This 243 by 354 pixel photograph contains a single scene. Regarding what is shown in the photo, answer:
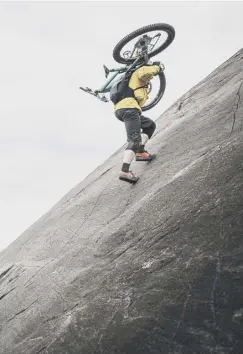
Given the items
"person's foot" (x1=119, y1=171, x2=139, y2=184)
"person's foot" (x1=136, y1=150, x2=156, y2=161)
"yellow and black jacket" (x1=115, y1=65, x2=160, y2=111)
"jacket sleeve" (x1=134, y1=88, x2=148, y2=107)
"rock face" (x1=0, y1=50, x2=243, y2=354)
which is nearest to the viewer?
"rock face" (x1=0, y1=50, x2=243, y2=354)

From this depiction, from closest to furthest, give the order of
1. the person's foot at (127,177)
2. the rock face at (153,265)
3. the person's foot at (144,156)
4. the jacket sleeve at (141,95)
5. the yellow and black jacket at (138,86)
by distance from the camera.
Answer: the rock face at (153,265) → the person's foot at (127,177) → the yellow and black jacket at (138,86) → the jacket sleeve at (141,95) → the person's foot at (144,156)

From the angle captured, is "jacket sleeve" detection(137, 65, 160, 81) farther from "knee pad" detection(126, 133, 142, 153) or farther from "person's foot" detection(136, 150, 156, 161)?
"person's foot" detection(136, 150, 156, 161)

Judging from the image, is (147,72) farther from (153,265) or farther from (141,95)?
(153,265)

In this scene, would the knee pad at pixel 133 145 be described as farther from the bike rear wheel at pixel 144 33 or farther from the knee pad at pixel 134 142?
the bike rear wheel at pixel 144 33

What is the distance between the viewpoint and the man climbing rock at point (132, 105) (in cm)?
772

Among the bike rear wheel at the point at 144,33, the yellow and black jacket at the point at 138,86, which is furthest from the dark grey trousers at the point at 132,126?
the bike rear wheel at the point at 144,33

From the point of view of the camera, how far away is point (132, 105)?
310 inches

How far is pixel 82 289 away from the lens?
5387 mm

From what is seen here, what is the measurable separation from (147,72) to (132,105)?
800 mm

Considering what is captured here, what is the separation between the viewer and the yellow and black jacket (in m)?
7.79

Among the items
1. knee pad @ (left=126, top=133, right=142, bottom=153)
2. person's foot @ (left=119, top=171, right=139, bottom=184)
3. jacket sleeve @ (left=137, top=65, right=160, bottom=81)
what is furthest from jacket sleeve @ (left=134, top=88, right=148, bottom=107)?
person's foot @ (left=119, top=171, right=139, bottom=184)

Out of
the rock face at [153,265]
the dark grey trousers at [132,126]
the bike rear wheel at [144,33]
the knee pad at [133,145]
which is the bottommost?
the rock face at [153,265]

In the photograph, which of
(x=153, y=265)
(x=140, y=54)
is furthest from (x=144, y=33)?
(x=153, y=265)

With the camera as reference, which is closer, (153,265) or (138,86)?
(153,265)
